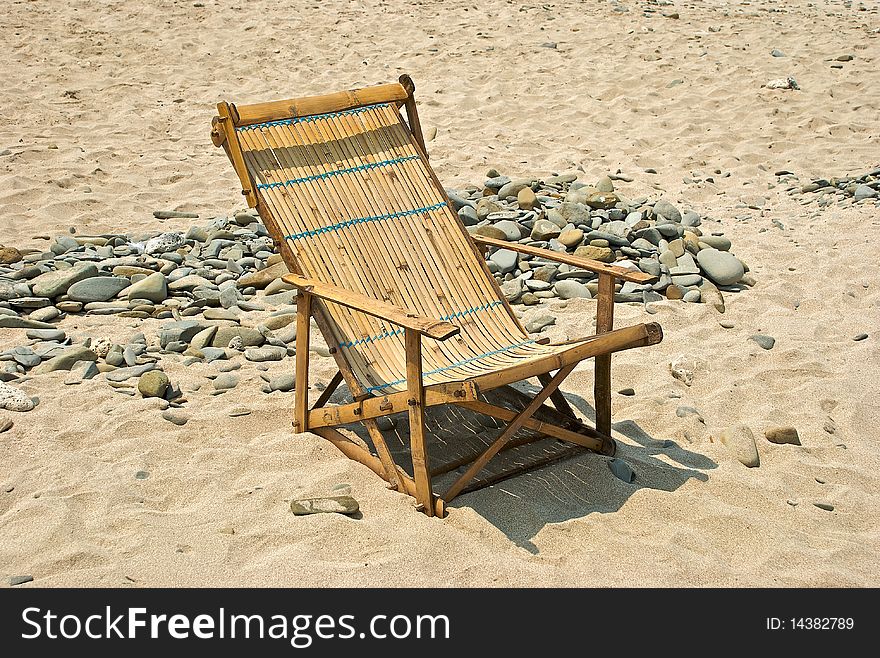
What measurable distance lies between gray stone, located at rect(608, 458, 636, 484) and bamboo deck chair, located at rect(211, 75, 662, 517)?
0.12 metres

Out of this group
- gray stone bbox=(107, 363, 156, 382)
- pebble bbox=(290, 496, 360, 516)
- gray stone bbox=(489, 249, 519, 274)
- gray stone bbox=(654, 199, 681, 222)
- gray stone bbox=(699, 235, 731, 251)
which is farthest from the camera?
gray stone bbox=(654, 199, 681, 222)

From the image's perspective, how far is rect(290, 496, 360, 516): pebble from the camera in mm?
3004

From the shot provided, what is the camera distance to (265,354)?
4.23 meters

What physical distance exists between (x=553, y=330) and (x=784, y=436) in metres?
1.30

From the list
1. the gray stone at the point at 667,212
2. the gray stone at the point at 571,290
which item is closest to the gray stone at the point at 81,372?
the gray stone at the point at 571,290

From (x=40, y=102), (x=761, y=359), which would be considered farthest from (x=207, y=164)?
(x=761, y=359)

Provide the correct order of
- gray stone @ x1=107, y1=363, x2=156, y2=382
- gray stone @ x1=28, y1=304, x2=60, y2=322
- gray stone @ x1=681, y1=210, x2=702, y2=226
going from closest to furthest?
gray stone @ x1=107, y1=363, x2=156, y2=382
gray stone @ x1=28, y1=304, x2=60, y2=322
gray stone @ x1=681, y1=210, x2=702, y2=226

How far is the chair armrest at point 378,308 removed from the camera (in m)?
2.72

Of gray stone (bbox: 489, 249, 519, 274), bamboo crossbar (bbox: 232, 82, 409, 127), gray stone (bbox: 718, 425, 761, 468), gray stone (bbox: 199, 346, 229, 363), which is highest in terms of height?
bamboo crossbar (bbox: 232, 82, 409, 127)

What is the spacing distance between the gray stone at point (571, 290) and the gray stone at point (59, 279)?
2403 millimetres

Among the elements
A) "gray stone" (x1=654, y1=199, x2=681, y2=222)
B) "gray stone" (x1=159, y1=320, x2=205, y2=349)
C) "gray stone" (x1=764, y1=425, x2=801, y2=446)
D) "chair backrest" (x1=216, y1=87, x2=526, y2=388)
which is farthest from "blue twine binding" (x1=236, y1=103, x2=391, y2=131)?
"gray stone" (x1=654, y1=199, x2=681, y2=222)

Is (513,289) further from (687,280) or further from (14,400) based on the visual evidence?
(14,400)

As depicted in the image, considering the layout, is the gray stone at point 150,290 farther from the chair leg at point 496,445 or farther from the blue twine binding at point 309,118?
the chair leg at point 496,445

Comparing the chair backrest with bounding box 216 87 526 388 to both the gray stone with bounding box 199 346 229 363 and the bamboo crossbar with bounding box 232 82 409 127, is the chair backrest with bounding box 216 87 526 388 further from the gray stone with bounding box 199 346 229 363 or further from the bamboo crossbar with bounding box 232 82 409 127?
the gray stone with bounding box 199 346 229 363
